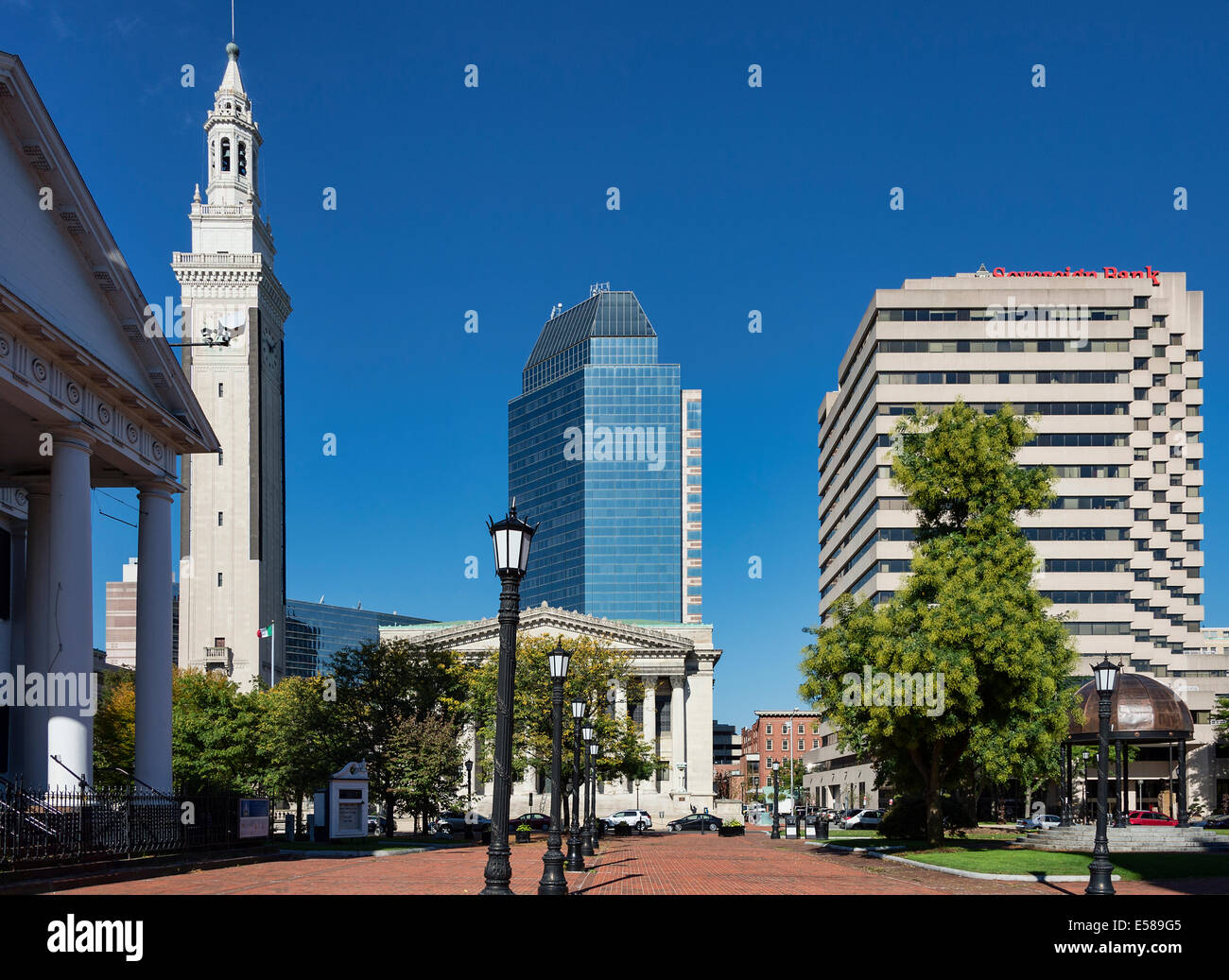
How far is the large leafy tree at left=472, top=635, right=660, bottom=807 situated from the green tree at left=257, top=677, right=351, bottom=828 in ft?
33.1

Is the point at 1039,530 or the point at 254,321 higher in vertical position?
the point at 254,321

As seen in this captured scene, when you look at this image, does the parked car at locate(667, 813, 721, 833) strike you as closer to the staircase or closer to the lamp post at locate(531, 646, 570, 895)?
the staircase

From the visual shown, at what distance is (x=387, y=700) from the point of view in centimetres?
5638

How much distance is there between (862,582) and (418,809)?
184 ft

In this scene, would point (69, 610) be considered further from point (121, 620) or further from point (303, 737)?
point (121, 620)

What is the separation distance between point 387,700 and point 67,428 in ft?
100

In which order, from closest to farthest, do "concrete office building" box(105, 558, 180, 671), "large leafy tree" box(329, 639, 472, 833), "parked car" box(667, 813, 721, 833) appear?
"large leafy tree" box(329, 639, 472, 833), "parked car" box(667, 813, 721, 833), "concrete office building" box(105, 558, 180, 671)

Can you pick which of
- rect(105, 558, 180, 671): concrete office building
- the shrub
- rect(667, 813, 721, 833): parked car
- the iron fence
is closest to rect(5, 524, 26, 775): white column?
the iron fence

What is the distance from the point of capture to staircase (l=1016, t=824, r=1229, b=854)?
41938mm

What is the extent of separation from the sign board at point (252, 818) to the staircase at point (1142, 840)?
2569cm

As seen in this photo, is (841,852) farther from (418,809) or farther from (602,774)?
(602,774)
